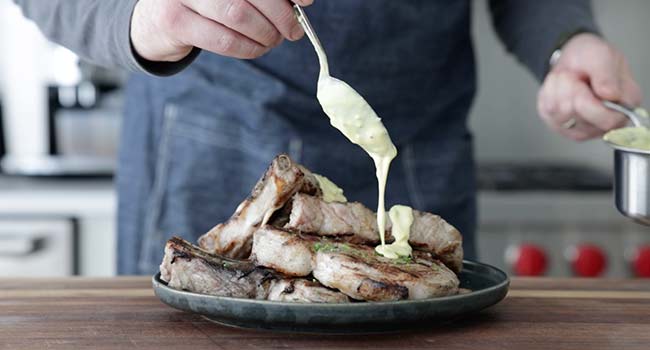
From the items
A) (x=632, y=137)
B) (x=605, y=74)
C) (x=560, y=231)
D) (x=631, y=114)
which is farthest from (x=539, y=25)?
(x=560, y=231)

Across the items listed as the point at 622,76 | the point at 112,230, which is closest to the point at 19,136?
the point at 112,230

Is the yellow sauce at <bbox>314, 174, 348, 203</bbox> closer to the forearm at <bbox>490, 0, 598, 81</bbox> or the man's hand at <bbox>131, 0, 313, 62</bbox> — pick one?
the man's hand at <bbox>131, 0, 313, 62</bbox>

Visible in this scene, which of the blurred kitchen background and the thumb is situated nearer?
the thumb

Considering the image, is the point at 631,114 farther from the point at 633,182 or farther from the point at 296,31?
the point at 296,31

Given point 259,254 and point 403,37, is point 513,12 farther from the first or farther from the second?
point 259,254

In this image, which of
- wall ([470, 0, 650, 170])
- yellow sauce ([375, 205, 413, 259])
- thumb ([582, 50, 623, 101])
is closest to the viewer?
yellow sauce ([375, 205, 413, 259])

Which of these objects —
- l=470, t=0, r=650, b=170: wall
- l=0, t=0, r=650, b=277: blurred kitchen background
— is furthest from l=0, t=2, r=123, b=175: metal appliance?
l=470, t=0, r=650, b=170: wall

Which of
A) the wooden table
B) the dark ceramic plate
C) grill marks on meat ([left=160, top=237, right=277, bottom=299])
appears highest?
grill marks on meat ([left=160, top=237, right=277, bottom=299])
